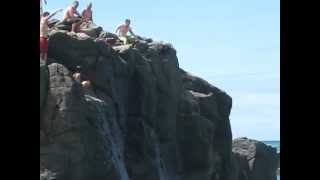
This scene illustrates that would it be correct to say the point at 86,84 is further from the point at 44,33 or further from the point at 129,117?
the point at 129,117

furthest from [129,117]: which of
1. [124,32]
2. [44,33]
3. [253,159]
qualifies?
[253,159]

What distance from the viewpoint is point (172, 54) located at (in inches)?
878

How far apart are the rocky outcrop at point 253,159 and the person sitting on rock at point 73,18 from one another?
10853 mm

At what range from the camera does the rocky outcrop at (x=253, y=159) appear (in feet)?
90.6

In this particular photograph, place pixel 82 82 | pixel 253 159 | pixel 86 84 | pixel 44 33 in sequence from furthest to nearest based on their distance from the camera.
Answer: pixel 253 159, pixel 86 84, pixel 82 82, pixel 44 33

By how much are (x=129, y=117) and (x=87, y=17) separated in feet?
10.9

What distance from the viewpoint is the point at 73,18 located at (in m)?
18.6

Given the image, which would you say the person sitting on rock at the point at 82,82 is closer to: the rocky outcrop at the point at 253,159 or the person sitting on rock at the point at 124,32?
the person sitting on rock at the point at 124,32

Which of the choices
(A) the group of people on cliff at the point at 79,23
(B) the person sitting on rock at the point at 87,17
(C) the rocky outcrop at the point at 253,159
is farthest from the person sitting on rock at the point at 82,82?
(C) the rocky outcrop at the point at 253,159
